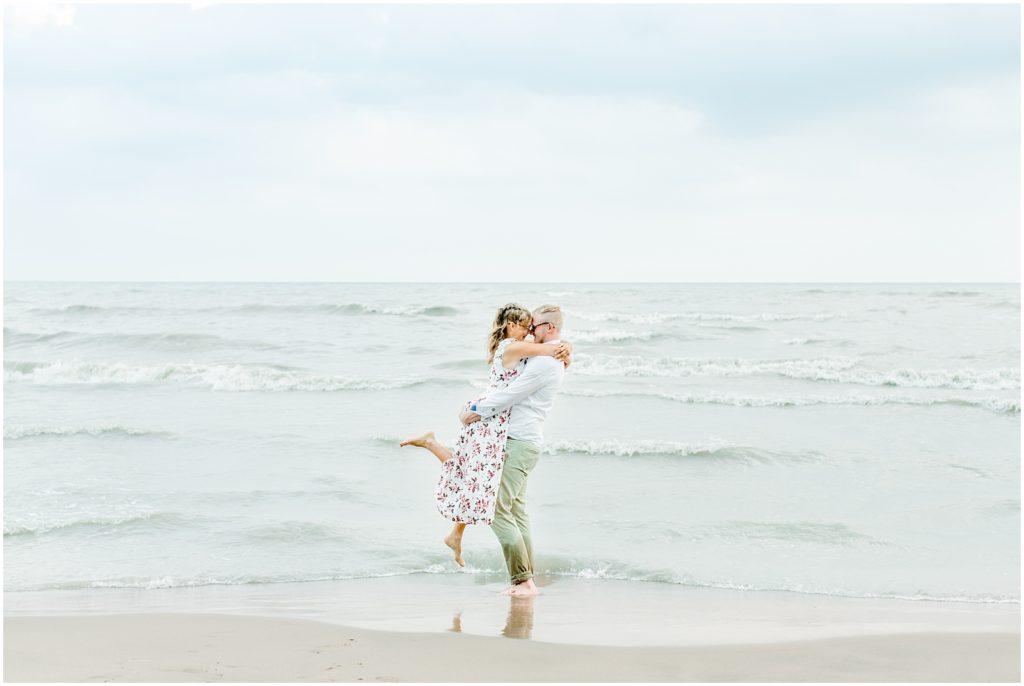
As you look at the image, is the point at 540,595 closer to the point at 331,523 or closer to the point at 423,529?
the point at 423,529

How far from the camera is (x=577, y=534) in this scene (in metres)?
7.07

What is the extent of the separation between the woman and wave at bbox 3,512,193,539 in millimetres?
3136

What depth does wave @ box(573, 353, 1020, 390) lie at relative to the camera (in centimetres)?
1708

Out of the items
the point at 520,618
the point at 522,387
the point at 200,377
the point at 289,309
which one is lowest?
the point at 520,618

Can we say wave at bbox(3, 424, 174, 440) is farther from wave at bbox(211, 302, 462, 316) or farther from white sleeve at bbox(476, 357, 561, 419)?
wave at bbox(211, 302, 462, 316)

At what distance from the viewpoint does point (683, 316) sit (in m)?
32.3

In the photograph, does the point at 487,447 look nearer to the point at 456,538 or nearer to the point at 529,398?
the point at 529,398

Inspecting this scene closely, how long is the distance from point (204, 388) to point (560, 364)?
1297 centimetres

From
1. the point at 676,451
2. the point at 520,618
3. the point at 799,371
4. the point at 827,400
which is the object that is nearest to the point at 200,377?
the point at 676,451

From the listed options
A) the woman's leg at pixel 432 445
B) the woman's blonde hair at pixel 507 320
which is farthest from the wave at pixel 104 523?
the woman's blonde hair at pixel 507 320

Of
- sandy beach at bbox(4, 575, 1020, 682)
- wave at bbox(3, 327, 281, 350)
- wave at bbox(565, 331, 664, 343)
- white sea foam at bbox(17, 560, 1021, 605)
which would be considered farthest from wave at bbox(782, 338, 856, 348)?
sandy beach at bbox(4, 575, 1020, 682)

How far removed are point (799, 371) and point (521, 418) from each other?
1458cm

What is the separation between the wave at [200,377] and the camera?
1641 cm

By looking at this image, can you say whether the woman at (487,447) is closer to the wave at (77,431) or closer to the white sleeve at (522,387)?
the white sleeve at (522,387)
